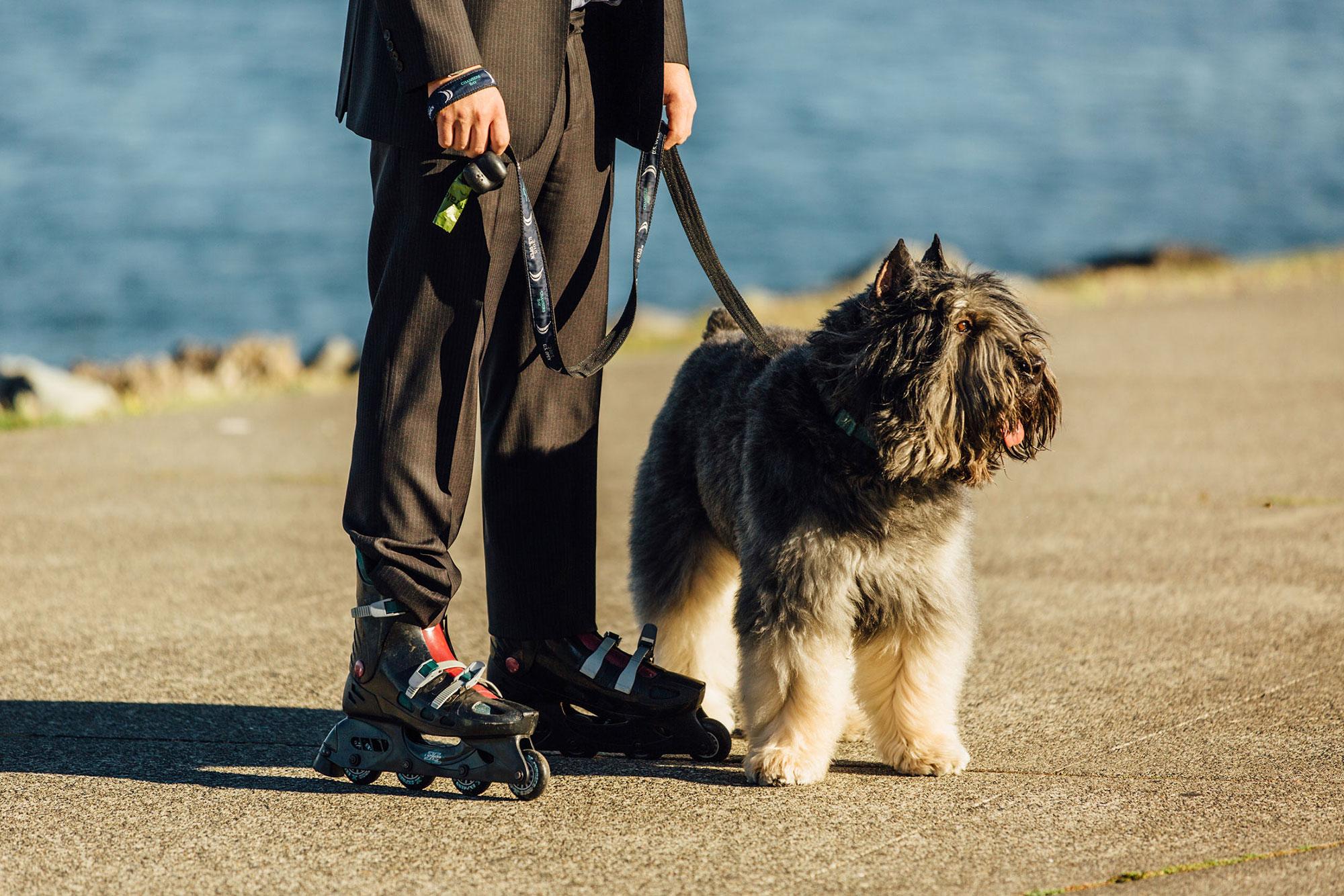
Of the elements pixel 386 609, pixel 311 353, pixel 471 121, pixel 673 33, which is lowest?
pixel 311 353

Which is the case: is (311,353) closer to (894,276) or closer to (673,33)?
(673,33)

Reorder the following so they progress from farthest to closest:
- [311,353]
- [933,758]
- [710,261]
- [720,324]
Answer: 1. [311,353]
2. [720,324]
3. [710,261]
4. [933,758]

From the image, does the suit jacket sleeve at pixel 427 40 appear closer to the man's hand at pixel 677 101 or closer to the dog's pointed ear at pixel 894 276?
the man's hand at pixel 677 101

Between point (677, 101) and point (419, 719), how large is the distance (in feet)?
5.97

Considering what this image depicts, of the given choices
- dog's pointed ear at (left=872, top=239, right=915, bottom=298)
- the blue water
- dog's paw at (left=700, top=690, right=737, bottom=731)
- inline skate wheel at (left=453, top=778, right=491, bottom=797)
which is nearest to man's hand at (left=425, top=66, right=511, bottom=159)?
dog's pointed ear at (left=872, top=239, right=915, bottom=298)

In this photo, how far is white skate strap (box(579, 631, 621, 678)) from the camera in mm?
3881

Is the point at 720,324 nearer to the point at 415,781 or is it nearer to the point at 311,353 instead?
the point at 415,781

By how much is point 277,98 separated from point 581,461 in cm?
4464

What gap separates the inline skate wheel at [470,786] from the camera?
3488 millimetres

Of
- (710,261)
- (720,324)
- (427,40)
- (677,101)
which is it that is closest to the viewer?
(427,40)

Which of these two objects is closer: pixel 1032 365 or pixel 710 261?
pixel 1032 365

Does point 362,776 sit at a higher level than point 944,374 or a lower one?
lower

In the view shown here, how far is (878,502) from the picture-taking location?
3.59m

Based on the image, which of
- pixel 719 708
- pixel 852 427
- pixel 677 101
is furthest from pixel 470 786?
pixel 677 101
